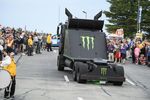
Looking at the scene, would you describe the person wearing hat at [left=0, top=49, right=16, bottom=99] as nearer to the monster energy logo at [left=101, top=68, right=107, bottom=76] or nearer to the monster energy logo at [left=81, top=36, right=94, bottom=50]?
the monster energy logo at [left=101, top=68, right=107, bottom=76]

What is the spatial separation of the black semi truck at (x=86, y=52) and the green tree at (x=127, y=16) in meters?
45.2

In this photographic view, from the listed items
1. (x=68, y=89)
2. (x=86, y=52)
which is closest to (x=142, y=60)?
(x=86, y=52)

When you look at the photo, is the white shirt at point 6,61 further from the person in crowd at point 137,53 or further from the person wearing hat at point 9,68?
the person in crowd at point 137,53

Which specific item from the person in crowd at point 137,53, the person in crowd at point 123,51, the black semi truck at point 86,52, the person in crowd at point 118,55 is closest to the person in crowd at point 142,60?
the person in crowd at point 137,53

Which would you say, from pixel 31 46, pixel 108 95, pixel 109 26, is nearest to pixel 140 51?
pixel 31 46

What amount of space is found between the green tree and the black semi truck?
148 feet

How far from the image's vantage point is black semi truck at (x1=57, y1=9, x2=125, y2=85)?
74.7 ft

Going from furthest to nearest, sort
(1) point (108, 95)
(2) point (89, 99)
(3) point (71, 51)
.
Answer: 1. (3) point (71, 51)
2. (1) point (108, 95)
3. (2) point (89, 99)

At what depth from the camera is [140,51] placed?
39281 mm

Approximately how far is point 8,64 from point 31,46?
25233 mm

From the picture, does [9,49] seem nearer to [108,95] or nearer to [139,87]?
[108,95]

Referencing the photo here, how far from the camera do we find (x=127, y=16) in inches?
2958

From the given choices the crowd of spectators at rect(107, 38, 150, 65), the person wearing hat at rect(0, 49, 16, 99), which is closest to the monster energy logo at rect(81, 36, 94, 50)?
the person wearing hat at rect(0, 49, 16, 99)

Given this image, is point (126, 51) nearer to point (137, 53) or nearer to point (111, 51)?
point (111, 51)
